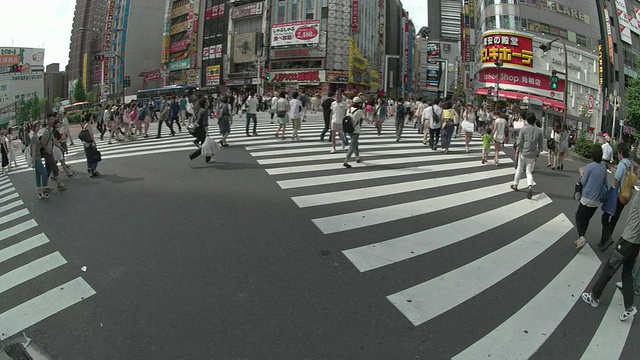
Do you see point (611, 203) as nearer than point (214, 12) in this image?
Yes

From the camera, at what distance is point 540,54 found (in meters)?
42.3

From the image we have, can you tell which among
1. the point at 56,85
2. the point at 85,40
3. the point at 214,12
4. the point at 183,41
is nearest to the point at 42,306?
the point at 214,12

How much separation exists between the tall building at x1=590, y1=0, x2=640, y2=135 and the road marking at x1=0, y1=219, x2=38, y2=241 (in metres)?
52.9

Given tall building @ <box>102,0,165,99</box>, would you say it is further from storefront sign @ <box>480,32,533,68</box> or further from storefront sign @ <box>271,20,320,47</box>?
storefront sign @ <box>480,32,533,68</box>

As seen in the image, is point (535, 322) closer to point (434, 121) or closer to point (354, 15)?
point (434, 121)

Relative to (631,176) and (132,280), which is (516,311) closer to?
(631,176)

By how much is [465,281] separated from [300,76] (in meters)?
47.6

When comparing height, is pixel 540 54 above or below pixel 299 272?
above

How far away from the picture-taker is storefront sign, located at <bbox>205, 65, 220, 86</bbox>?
60344mm

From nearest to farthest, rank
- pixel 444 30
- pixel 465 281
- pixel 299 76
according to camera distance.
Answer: pixel 465 281 < pixel 299 76 < pixel 444 30

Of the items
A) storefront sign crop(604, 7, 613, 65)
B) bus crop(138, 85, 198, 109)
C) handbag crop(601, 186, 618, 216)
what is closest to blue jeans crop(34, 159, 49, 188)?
handbag crop(601, 186, 618, 216)

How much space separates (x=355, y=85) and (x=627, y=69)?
37.1m

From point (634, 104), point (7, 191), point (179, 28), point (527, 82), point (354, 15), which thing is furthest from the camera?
point (179, 28)

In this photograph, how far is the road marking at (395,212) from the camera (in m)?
6.49
